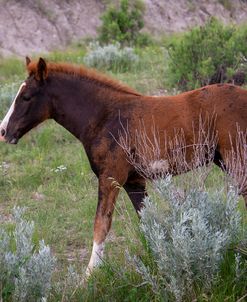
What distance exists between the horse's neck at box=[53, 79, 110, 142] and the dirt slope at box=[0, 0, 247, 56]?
16705mm

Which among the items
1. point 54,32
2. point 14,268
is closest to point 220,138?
point 14,268

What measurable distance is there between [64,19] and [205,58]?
51.3 ft

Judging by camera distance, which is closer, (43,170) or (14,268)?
(14,268)

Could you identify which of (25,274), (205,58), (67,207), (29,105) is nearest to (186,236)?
(25,274)

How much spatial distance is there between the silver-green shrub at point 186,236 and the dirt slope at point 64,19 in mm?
18404

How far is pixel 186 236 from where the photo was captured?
4262mm

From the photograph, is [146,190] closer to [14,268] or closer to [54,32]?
[14,268]

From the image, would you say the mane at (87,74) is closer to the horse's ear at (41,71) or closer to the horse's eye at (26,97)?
the horse's ear at (41,71)

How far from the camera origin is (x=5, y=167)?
8.43m

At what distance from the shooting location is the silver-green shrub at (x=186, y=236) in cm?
424

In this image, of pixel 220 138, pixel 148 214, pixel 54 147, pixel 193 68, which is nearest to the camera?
pixel 148 214

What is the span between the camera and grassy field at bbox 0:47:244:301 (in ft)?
15.2

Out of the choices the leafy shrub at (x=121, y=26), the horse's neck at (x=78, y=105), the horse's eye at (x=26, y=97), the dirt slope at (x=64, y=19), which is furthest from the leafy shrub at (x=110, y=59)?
the dirt slope at (x=64, y=19)

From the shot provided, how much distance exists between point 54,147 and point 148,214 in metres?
4.68
